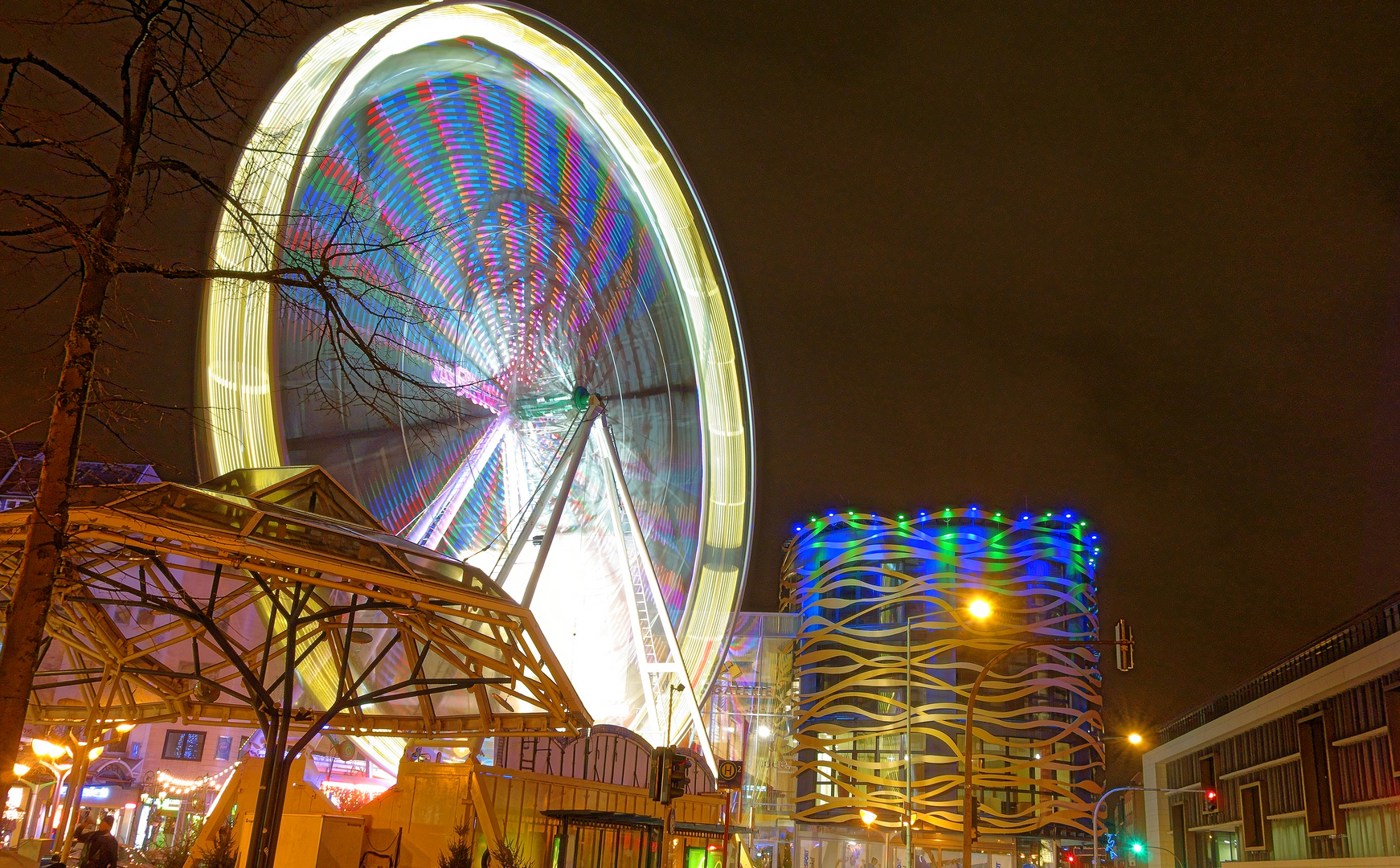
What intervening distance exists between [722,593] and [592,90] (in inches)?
422

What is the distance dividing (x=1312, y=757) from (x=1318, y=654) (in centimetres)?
294

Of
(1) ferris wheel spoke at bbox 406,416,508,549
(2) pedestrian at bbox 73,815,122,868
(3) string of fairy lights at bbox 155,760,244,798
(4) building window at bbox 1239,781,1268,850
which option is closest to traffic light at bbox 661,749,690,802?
(1) ferris wheel spoke at bbox 406,416,508,549

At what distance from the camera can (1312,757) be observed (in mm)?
31219

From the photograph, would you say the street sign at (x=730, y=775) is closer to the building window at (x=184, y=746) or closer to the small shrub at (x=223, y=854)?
the small shrub at (x=223, y=854)

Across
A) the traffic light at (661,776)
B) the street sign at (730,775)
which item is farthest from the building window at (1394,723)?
the traffic light at (661,776)

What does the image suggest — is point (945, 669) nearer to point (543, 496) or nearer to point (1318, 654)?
point (1318, 654)

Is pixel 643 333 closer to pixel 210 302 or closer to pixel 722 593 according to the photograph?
pixel 722 593

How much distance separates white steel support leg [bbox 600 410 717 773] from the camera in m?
20.9

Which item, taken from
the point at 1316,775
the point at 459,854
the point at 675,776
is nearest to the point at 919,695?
the point at 1316,775

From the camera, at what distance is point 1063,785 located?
192ft

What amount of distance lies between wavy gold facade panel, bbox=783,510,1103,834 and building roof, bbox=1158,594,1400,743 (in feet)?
41.6

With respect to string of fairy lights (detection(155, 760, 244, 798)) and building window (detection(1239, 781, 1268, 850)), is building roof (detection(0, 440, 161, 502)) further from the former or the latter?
building window (detection(1239, 781, 1268, 850))

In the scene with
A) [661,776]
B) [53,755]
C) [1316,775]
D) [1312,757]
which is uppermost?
[1312,757]

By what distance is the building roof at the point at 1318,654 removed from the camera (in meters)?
25.7
